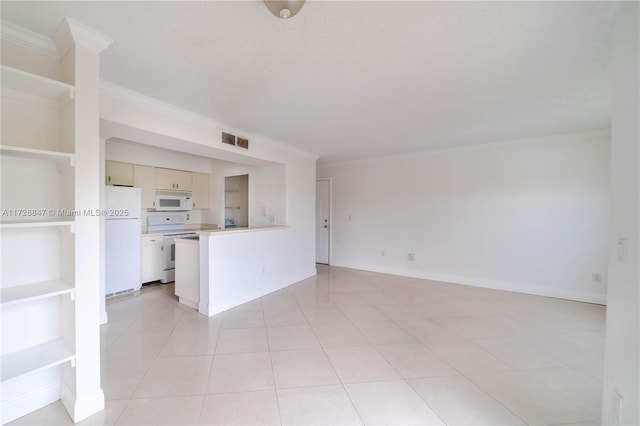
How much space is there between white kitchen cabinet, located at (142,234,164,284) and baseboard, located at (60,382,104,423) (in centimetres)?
275

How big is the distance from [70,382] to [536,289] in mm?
5325

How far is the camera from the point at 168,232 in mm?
4629

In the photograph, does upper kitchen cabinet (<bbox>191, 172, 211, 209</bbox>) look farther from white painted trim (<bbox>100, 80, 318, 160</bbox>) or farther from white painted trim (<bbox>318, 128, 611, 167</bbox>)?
white painted trim (<bbox>318, 128, 611, 167</bbox>)

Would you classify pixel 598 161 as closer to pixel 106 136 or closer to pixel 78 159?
pixel 78 159

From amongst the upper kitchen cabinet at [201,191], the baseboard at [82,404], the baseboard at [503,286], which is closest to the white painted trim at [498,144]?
the baseboard at [503,286]

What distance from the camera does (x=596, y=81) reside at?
215 centimetres

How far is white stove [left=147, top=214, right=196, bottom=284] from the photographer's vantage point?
14.3 feet

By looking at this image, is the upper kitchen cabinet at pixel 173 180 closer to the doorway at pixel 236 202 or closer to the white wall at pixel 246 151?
the white wall at pixel 246 151

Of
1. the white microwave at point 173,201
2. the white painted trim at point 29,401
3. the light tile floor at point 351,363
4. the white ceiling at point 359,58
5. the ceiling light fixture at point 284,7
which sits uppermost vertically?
the white ceiling at point 359,58

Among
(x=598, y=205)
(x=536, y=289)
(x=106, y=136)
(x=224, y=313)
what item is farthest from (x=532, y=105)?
(x=106, y=136)

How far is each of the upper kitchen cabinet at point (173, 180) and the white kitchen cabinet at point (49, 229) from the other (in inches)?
119

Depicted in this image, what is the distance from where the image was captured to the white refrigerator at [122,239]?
354cm

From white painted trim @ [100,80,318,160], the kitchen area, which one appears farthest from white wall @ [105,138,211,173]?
white painted trim @ [100,80,318,160]

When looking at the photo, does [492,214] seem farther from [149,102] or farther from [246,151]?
[149,102]
